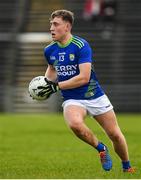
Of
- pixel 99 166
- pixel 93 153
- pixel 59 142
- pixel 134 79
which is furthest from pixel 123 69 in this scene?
pixel 99 166

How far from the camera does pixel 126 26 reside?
31812 mm

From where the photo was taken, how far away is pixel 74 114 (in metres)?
9.58

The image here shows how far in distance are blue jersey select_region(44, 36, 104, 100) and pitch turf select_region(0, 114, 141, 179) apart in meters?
0.99

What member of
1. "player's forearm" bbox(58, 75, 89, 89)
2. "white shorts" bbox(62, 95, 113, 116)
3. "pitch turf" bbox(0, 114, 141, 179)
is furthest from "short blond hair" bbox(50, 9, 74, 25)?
"pitch turf" bbox(0, 114, 141, 179)

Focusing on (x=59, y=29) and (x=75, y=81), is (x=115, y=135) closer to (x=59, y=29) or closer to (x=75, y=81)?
(x=75, y=81)

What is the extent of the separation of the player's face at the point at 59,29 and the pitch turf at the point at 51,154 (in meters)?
1.67

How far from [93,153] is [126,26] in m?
18.4

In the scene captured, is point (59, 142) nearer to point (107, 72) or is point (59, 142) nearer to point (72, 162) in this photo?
point (72, 162)

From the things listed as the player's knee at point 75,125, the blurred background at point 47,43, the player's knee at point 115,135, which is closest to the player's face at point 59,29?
the player's knee at point 75,125

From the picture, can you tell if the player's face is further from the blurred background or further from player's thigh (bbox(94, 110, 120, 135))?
the blurred background

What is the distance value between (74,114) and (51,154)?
13.6 feet

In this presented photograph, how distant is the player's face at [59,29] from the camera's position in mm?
9680

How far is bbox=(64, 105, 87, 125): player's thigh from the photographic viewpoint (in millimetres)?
9531

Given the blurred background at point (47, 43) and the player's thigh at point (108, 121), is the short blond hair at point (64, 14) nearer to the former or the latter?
the player's thigh at point (108, 121)
